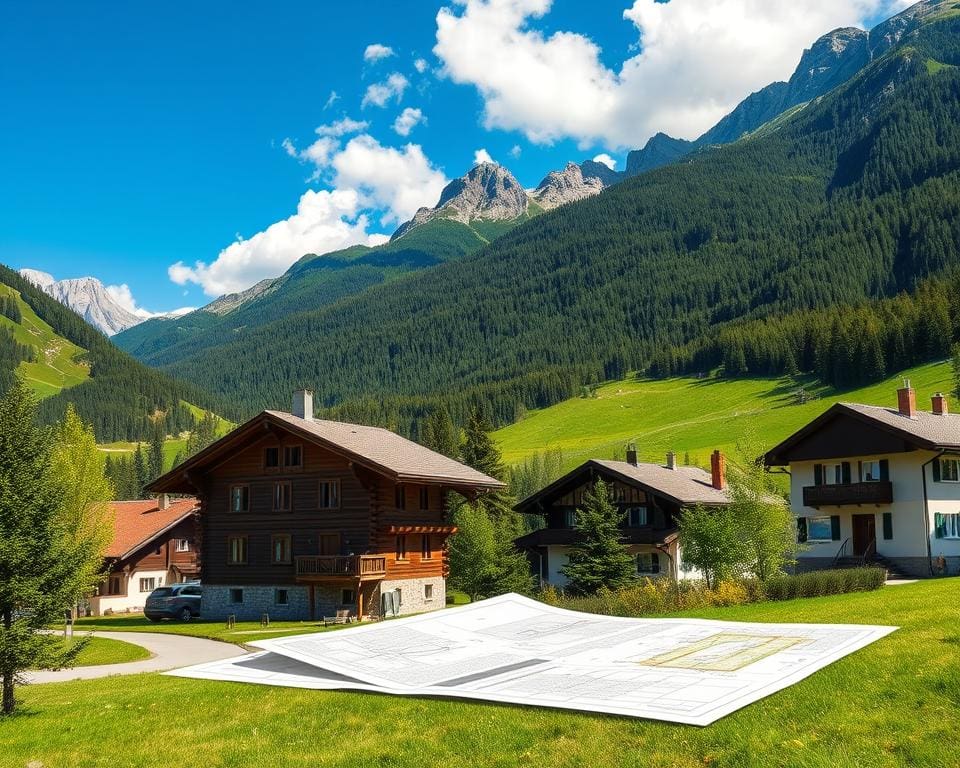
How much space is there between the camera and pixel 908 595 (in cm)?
2667

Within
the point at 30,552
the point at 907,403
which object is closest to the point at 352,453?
the point at 30,552

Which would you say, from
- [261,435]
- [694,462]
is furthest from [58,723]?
[694,462]

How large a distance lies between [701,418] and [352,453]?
130 m

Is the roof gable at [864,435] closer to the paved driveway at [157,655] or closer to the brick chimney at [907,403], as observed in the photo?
the brick chimney at [907,403]

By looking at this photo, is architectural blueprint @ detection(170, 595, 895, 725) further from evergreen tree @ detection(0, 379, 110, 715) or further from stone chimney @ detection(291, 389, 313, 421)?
stone chimney @ detection(291, 389, 313, 421)

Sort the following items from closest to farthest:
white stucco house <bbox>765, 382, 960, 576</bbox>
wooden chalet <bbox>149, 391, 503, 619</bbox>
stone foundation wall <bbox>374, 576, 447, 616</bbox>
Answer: wooden chalet <bbox>149, 391, 503, 619</bbox> → stone foundation wall <bbox>374, 576, 447, 616</bbox> → white stucco house <bbox>765, 382, 960, 576</bbox>

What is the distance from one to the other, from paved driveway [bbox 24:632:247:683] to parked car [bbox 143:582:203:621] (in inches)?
245

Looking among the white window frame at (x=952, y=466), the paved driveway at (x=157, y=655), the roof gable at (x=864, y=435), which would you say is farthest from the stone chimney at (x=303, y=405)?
the white window frame at (x=952, y=466)

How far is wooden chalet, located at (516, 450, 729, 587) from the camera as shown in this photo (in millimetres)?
55594

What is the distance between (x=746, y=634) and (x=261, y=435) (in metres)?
31.9

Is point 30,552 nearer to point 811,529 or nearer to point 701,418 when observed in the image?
point 811,529

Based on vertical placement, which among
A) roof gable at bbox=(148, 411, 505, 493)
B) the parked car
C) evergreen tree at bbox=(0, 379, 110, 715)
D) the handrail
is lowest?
the parked car

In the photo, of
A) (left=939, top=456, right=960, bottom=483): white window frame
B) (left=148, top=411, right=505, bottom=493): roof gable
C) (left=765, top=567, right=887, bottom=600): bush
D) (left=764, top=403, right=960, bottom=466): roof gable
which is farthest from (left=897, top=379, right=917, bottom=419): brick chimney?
(left=148, top=411, right=505, bottom=493): roof gable

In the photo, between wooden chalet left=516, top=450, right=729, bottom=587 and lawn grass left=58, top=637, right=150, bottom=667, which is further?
wooden chalet left=516, top=450, right=729, bottom=587
